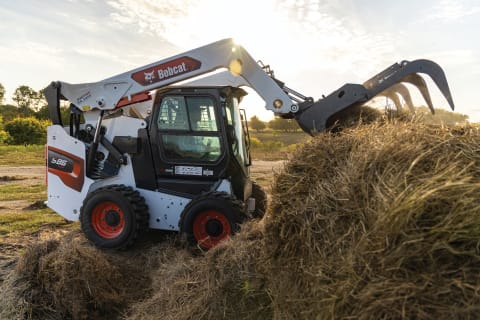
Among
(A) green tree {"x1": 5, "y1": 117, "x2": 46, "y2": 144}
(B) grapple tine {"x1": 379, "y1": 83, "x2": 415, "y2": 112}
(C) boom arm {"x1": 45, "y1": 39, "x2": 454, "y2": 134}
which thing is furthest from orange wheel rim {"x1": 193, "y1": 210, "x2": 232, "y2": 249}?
(A) green tree {"x1": 5, "y1": 117, "x2": 46, "y2": 144}

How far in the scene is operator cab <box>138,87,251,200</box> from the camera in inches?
222

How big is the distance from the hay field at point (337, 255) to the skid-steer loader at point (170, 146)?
4.06 ft

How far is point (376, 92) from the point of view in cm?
496

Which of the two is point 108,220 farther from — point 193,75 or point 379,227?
point 379,227

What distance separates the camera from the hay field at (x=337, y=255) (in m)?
1.99

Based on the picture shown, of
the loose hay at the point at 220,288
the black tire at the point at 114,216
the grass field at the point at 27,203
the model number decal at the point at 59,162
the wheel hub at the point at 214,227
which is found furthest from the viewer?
the model number decal at the point at 59,162

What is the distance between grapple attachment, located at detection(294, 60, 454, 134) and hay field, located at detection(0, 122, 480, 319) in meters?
1.93

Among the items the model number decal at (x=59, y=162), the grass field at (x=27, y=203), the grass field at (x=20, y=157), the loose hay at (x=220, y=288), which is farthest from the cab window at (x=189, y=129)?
the grass field at (x=20, y=157)

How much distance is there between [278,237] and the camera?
297cm

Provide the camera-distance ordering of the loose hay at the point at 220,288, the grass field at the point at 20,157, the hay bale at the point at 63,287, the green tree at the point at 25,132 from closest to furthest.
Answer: the loose hay at the point at 220,288 → the hay bale at the point at 63,287 → the grass field at the point at 20,157 → the green tree at the point at 25,132

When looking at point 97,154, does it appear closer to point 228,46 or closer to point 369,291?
point 228,46

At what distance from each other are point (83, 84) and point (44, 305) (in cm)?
364

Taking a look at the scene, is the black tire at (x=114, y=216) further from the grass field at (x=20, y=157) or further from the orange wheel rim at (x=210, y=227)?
the grass field at (x=20, y=157)

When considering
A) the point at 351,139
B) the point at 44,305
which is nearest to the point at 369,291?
the point at 351,139
